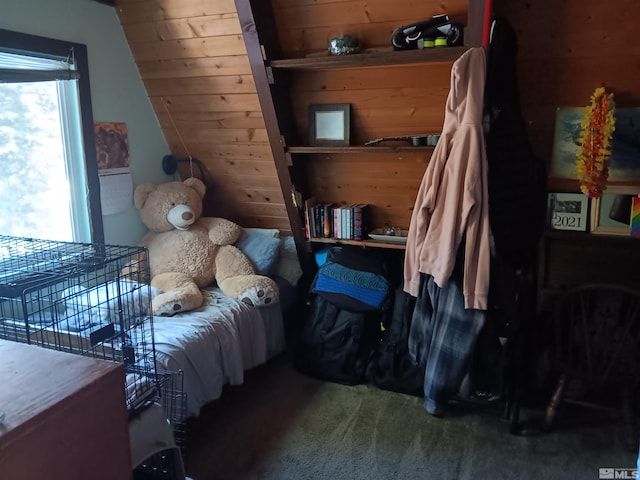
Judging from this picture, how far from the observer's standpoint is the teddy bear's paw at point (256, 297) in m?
2.88

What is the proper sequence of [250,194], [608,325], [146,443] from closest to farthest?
1. [146,443]
2. [608,325]
3. [250,194]

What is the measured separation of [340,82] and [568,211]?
134 cm

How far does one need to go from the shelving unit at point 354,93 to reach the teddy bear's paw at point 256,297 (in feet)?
1.65

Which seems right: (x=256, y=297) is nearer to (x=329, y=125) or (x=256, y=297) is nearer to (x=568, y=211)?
(x=329, y=125)

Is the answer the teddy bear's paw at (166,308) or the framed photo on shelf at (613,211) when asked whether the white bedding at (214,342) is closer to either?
the teddy bear's paw at (166,308)

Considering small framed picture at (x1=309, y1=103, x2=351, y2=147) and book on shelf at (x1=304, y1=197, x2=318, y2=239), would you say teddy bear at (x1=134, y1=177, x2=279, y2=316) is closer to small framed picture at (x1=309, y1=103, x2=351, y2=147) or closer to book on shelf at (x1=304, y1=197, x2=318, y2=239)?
book on shelf at (x1=304, y1=197, x2=318, y2=239)

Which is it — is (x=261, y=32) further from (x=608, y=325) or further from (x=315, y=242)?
(x=608, y=325)

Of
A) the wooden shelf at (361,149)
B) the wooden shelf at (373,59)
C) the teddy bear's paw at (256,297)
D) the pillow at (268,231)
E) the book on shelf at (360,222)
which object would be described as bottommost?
the teddy bear's paw at (256,297)

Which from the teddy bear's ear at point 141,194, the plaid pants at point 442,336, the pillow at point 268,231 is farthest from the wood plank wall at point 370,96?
the teddy bear's ear at point 141,194

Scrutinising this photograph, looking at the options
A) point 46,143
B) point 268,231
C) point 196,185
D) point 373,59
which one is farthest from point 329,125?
point 46,143

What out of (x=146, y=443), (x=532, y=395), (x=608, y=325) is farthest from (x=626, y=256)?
(x=146, y=443)

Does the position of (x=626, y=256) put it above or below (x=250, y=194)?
below

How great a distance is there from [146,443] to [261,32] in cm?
189

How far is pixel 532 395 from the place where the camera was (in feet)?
8.78
